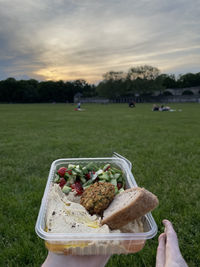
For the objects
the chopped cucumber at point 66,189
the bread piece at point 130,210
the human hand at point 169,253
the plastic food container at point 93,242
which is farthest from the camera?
the chopped cucumber at point 66,189

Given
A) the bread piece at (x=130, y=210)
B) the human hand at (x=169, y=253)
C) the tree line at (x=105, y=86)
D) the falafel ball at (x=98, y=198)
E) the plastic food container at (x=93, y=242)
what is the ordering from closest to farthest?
the human hand at (x=169, y=253) → the plastic food container at (x=93, y=242) → the bread piece at (x=130, y=210) → the falafel ball at (x=98, y=198) → the tree line at (x=105, y=86)

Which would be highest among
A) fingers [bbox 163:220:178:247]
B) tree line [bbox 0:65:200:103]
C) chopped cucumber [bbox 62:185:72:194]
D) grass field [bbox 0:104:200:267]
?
tree line [bbox 0:65:200:103]

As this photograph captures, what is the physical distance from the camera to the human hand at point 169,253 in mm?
1227

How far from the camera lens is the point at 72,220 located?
1600 millimetres

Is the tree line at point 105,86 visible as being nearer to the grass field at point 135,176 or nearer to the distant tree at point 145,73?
the distant tree at point 145,73

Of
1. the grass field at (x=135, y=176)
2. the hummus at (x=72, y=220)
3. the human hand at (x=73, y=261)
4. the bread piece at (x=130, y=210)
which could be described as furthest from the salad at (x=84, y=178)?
the grass field at (x=135, y=176)

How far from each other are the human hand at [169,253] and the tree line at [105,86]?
9695cm

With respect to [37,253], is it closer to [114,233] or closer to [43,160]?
[114,233]

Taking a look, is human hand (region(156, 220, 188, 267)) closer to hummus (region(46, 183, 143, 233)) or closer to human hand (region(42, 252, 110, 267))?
hummus (region(46, 183, 143, 233))

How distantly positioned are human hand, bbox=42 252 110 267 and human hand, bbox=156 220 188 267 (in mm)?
473

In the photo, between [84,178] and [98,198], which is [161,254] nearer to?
[98,198]

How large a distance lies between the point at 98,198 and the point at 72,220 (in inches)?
13.4

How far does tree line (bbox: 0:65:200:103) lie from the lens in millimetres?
97062

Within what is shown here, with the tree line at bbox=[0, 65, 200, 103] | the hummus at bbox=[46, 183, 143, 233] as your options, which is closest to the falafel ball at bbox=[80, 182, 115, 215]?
the hummus at bbox=[46, 183, 143, 233]
